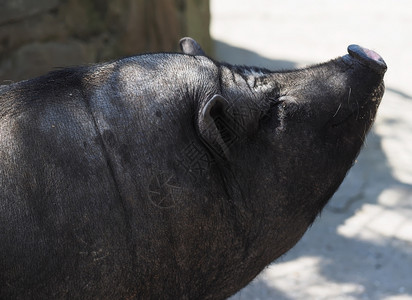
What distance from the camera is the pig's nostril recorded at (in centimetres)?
216

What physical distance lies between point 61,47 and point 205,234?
2.67m

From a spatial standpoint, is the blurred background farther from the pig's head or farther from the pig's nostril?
the pig's nostril

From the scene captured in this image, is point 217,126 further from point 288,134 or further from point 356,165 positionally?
point 356,165

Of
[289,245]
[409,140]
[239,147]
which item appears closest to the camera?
[239,147]

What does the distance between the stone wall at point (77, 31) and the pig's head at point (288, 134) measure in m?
2.33

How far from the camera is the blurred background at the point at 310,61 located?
373 cm

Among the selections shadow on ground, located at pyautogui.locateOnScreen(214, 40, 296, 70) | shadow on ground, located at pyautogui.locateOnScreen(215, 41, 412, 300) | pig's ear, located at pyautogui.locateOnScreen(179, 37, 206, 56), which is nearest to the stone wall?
shadow on ground, located at pyautogui.locateOnScreen(214, 40, 296, 70)

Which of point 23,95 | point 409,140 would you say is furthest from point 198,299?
point 409,140

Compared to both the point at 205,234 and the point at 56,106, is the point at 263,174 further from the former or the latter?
the point at 56,106

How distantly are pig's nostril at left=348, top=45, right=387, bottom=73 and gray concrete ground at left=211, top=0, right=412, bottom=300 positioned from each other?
42.3 inches

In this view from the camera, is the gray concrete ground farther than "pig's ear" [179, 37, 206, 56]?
Yes

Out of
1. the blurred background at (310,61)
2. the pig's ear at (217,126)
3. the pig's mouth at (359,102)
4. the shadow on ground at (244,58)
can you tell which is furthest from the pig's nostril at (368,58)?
the shadow on ground at (244,58)

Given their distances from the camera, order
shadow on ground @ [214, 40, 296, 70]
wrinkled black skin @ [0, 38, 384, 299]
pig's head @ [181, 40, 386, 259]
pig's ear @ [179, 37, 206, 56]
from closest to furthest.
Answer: wrinkled black skin @ [0, 38, 384, 299] < pig's head @ [181, 40, 386, 259] < pig's ear @ [179, 37, 206, 56] < shadow on ground @ [214, 40, 296, 70]

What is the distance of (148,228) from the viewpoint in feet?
6.22
